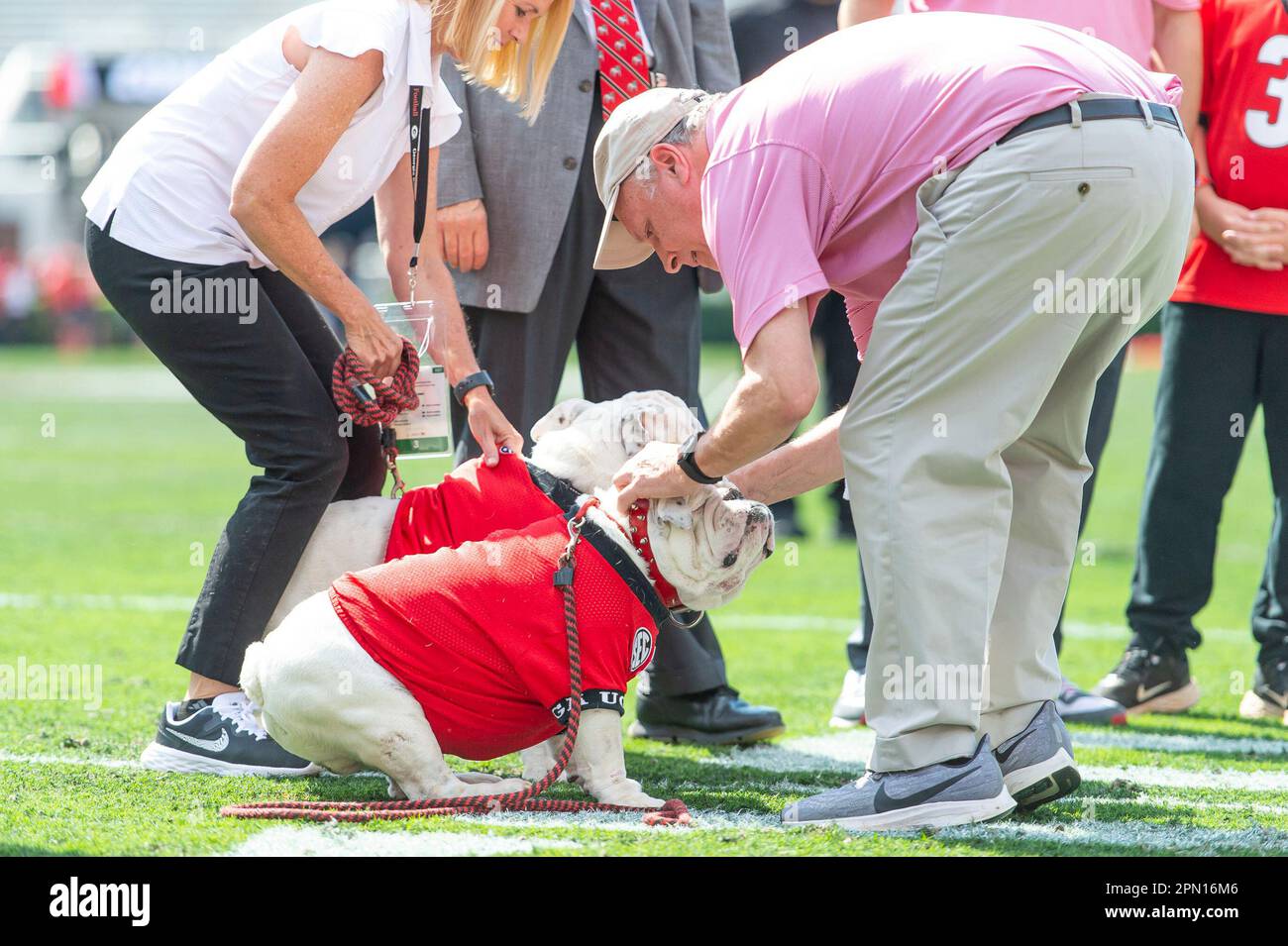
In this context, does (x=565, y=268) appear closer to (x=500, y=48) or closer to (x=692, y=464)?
(x=500, y=48)

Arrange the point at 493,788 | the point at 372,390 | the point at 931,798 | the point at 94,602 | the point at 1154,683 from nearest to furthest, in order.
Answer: the point at 931,798, the point at 493,788, the point at 372,390, the point at 1154,683, the point at 94,602

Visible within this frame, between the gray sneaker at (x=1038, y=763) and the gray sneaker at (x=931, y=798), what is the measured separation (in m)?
0.19

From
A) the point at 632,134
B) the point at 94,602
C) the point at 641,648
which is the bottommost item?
the point at 94,602

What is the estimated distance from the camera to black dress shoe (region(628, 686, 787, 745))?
14.7 feet

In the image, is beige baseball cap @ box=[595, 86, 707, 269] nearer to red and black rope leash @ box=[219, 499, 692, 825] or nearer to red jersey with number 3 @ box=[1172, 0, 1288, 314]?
red and black rope leash @ box=[219, 499, 692, 825]

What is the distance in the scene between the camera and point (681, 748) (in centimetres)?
443

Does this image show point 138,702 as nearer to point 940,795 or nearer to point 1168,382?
point 940,795

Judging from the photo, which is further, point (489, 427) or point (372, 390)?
point (489, 427)

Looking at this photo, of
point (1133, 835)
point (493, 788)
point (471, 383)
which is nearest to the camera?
point (1133, 835)

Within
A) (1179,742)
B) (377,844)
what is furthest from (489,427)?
(1179,742)

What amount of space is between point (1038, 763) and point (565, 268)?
82.9 inches

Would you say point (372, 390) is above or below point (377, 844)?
above

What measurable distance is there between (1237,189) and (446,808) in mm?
3373

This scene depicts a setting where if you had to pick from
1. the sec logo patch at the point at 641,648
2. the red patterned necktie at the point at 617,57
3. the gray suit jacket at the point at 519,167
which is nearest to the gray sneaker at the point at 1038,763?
the sec logo patch at the point at 641,648
